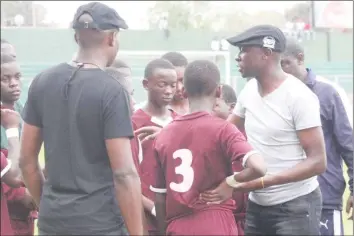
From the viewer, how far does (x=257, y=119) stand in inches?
188

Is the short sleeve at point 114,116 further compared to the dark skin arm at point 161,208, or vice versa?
the dark skin arm at point 161,208

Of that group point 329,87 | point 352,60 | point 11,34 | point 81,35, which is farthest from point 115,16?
point 352,60

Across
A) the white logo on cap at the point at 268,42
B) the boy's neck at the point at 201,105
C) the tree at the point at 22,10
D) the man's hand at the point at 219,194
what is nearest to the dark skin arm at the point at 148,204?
the man's hand at the point at 219,194

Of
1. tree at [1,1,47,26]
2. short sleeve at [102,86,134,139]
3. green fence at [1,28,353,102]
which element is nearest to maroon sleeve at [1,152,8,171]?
short sleeve at [102,86,134,139]

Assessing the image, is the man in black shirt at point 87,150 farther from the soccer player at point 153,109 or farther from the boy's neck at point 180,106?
the boy's neck at point 180,106

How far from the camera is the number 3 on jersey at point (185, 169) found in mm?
4117

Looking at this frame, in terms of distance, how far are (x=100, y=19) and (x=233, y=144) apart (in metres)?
0.98

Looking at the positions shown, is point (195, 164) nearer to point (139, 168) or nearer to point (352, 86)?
point (139, 168)

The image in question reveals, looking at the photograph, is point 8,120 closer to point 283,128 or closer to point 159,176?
point 159,176

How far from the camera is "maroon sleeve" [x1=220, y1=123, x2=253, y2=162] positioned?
3910mm

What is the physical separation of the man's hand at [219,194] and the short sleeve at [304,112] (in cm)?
74

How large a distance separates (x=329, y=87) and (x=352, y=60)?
3104 centimetres

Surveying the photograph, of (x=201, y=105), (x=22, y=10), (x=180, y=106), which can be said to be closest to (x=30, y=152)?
(x=201, y=105)

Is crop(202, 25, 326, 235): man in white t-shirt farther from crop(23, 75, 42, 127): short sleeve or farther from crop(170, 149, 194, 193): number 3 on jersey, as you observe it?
crop(23, 75, 42, 127): short sleeve
